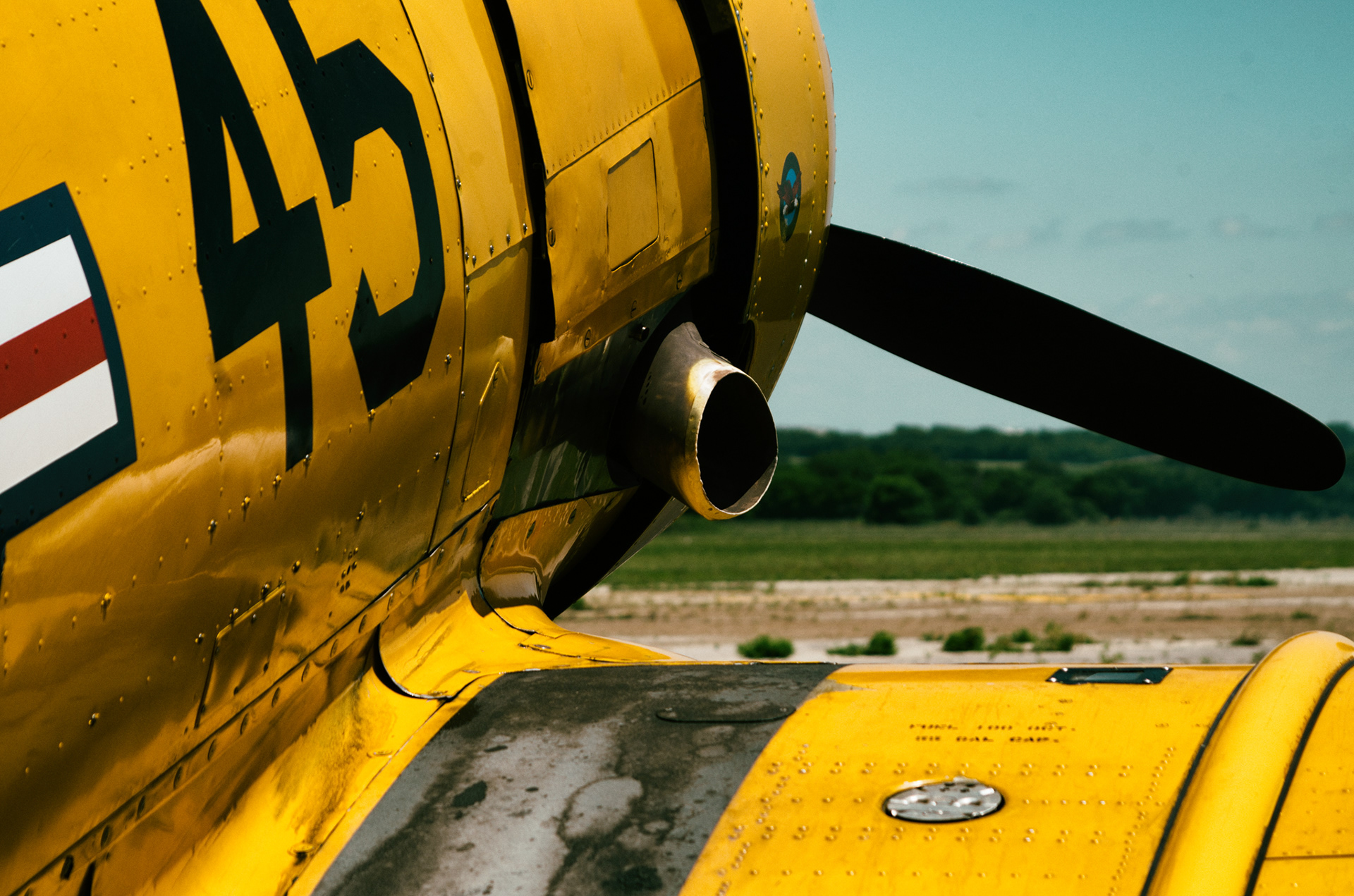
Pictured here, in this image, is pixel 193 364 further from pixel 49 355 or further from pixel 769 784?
pixel 769 784

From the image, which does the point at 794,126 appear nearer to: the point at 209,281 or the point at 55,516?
the point at 209,281

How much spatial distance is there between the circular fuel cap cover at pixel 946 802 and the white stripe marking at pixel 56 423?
142 centimetres

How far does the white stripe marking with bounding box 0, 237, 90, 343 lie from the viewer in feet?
5.16

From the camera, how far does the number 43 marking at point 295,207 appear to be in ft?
6.32

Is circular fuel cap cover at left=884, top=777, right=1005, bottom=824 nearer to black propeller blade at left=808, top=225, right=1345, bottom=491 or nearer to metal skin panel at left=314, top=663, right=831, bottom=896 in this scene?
metal skin panel at left=314, top=663, right=831, bottom=896

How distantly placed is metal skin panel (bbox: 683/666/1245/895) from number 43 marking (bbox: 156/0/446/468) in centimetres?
111

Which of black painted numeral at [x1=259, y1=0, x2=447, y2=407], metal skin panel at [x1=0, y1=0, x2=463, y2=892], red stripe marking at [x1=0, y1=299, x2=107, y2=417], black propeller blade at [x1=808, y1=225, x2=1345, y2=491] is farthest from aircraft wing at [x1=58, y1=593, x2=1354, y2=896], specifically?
black propeller blade at [x1=808, y1=225, x2=1345, y2=491]

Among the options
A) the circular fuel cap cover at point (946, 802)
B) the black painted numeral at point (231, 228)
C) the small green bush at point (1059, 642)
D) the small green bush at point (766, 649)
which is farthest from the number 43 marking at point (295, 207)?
the small green bush at point (1059, 642)

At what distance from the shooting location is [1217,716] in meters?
2.04

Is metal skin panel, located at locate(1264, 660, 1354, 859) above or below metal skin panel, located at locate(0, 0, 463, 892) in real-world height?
below

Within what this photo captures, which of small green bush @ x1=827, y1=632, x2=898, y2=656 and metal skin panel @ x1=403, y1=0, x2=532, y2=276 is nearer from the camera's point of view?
metal skin panel @ x1=403, y1=0, x2=532, y2=276

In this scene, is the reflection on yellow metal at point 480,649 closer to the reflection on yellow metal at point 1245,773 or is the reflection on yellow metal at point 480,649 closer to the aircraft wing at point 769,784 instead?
the aircraft wing at point 769,784

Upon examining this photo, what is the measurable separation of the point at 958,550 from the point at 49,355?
152 ft

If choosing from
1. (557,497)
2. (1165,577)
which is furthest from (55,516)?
(1165,577)
